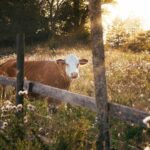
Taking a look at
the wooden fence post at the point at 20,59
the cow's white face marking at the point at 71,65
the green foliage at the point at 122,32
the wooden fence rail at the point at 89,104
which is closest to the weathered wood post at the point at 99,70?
the wooden fence rail at the point at 89,104

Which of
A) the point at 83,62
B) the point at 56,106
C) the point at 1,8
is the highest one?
the point at 1,8

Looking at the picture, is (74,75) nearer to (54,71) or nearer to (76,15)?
(54,71)

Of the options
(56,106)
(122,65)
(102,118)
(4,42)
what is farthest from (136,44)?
(102,118)

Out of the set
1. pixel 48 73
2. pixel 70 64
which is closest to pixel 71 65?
pixel 70 64

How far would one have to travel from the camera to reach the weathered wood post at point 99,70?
574 cm

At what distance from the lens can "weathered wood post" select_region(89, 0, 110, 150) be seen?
226 inches

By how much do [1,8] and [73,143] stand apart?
30.3 meters

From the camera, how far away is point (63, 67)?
425 inches

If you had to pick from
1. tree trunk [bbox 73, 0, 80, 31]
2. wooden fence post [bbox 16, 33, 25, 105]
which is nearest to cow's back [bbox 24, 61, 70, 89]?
wooden fence post [bbox 16, 33, 25, 105]

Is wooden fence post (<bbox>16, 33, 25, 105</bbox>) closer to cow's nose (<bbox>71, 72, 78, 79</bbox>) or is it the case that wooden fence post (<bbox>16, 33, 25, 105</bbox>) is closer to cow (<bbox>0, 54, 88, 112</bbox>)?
cow's nose (<bbox>71, 72, 78, 79</bbox>)

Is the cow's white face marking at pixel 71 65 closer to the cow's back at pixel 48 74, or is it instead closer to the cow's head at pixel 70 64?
the cow's head at pixel 70 64

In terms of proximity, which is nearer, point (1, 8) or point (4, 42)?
point (1, 8)

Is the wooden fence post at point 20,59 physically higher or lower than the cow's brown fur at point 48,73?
higher

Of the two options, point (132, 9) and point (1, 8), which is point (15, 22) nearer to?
point (1, 8)
